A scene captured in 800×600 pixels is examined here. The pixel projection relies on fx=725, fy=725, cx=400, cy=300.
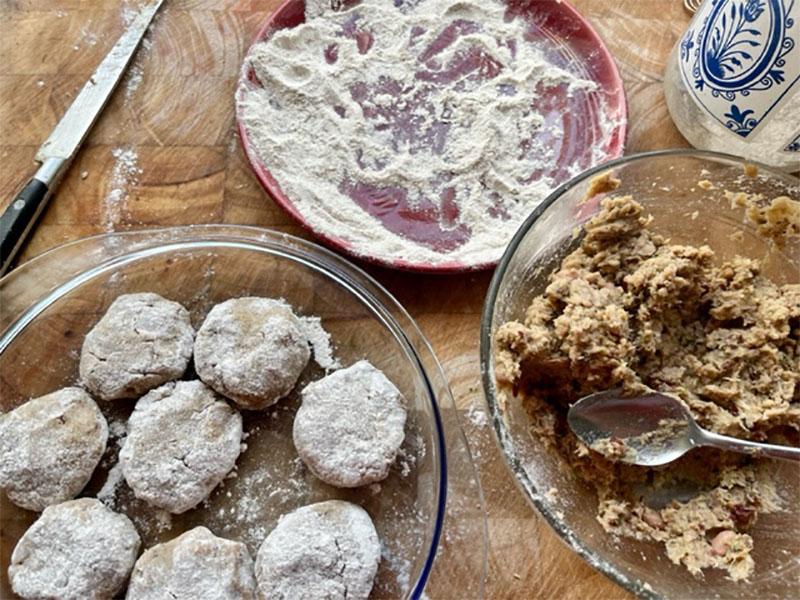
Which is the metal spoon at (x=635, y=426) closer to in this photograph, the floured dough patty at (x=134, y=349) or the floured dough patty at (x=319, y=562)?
the floured dough patty at (x=319, y=562)

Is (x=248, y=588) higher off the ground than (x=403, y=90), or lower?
lower

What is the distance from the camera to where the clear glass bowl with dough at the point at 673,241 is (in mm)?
1112

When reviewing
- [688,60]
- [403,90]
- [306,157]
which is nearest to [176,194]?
[306,157]

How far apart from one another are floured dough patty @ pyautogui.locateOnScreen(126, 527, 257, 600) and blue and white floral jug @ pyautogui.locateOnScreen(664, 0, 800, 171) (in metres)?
1.22

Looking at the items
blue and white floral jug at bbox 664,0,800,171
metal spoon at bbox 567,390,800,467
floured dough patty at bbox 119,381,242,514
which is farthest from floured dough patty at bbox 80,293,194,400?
blue and white floral jug at bbox 664,0,800,171

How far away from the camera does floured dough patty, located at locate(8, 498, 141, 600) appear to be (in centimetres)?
122

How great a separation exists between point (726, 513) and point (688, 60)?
34.4 inches

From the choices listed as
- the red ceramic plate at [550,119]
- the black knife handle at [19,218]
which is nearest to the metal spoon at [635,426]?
the red ceramic plate at [550,119]

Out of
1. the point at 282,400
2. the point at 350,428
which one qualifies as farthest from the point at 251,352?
the point at 350,428

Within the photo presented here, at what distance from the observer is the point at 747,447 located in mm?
1117

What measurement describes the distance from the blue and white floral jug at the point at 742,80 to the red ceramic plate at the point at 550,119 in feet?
0.47

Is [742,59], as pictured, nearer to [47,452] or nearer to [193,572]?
[193,572]

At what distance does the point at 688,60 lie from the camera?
57.2 inches

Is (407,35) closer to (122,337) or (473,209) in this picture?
(473,209)
